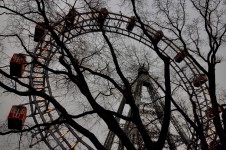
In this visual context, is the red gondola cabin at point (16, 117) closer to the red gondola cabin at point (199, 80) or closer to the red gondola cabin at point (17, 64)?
the red gondola cabin at point (17, 64)

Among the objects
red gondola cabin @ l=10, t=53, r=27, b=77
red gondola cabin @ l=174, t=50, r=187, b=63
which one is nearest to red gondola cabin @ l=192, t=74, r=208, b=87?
red gondola cabin @ l=174, t=50, r=187, b=63

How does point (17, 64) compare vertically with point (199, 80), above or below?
below

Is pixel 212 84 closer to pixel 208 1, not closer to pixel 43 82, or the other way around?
pixel 208 1

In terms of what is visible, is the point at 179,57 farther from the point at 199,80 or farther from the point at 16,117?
the point at 16,117

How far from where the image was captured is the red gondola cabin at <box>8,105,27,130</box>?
14.0m

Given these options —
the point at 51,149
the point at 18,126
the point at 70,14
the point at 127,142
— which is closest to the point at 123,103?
the point at 51,149

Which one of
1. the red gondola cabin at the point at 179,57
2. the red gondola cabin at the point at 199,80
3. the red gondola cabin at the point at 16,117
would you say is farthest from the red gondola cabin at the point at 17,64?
the red gondola cabin at the point at 199,80

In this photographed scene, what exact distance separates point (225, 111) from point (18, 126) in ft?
37.4

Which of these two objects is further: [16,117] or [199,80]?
[199,80]

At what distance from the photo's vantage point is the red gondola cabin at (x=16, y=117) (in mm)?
14047

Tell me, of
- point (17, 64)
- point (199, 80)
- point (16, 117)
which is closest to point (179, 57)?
point (199, 80)

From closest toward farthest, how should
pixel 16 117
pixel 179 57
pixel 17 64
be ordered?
pixel 16 117 < pixel 17 64 < pixel 179 57

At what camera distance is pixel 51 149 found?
545 inches

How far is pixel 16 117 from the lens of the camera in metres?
14.1
